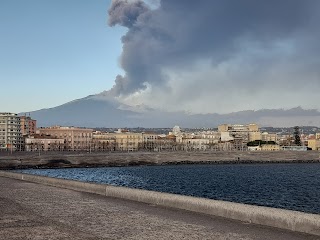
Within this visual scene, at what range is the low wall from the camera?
979 cm

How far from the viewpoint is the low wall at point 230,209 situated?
9.79m

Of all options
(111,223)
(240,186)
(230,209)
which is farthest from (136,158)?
(111,223)

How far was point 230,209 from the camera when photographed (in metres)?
11.5

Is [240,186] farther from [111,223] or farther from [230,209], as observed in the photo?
[111,223]

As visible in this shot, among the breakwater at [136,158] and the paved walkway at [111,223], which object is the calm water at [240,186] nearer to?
the paved walkway at [111,223]

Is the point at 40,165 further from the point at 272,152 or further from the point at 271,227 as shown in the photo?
the point at 271,227

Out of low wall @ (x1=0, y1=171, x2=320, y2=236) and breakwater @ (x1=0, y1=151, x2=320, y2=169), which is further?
breakwater @ (x1=0, y1=151, x2=320, y2=169)

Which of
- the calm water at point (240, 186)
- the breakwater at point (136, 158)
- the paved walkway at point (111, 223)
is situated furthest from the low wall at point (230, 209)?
the breakwater at point (136, 158)

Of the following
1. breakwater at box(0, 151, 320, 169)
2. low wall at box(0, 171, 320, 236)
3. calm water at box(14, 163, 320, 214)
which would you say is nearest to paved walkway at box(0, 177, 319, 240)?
low wall at box(0, 171, 320, 236)

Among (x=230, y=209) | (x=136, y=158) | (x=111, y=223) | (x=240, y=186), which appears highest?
(x=230, y=209)

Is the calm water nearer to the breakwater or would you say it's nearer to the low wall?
the low wall

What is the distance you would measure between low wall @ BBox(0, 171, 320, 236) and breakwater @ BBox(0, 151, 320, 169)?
9818 cm

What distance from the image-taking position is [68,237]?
29.9 ft

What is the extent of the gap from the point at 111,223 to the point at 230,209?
2.91 meters
